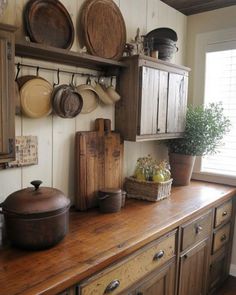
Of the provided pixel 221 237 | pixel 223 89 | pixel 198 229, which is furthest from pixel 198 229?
pixel 223 89

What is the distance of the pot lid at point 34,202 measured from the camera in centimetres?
125

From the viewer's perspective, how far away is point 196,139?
248 cm

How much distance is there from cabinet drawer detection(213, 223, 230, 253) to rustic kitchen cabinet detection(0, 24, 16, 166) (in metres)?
1.77

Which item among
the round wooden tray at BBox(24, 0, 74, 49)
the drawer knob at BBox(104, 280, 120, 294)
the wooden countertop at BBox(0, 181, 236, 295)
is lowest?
the drawer knob at BBox(104, 280, 120, 294)

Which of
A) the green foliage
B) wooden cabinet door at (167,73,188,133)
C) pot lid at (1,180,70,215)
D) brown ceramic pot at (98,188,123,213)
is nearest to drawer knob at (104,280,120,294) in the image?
pot lid at (1,180,70,215)

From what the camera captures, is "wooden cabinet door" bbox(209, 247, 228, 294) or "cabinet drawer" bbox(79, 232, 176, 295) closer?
"cabinet drawer" bbox(79, 232, 176, 295)

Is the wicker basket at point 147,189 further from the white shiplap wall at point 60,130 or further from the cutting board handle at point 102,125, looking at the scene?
the cutting board handle at point 102,125

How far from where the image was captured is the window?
2.58 m

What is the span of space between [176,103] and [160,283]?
1.36m

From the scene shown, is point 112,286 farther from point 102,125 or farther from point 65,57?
point 65,57

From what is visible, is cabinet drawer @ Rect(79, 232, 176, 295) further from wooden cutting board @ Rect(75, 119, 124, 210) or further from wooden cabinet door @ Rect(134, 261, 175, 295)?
wooden cutting board @ Rect(75, 119, 124, 210)

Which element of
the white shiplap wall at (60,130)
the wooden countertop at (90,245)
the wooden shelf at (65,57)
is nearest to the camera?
the wooden countertop at (90,245)

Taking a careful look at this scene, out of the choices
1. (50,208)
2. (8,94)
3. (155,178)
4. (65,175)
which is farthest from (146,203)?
(8,94)

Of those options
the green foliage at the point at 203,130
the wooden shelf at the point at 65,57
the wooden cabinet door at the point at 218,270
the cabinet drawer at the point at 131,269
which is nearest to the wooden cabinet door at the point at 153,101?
the wooden shelf at the point at 65,57
